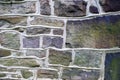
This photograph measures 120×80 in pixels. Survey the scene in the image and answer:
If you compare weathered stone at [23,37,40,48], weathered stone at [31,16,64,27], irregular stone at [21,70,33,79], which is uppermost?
weathered stone at [31,16,64,27]

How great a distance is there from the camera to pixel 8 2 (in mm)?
2197

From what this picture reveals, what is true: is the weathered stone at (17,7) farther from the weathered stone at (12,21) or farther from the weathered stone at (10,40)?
the weathered stone at (10,40)

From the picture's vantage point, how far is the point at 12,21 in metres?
2.25

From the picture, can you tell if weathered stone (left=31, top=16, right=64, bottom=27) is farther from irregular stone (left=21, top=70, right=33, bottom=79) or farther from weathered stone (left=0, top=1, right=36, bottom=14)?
irregular stone (left=21, top=70, right=33, bottom=79)

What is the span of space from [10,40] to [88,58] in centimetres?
72

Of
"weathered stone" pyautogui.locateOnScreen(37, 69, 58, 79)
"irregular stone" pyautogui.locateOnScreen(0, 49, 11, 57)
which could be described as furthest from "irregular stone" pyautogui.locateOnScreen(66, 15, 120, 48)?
"irregular stone" pyautogui.locateOnScreen(0, 49, 11, 57)

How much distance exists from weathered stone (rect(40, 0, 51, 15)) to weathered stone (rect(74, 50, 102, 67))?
43 centimetres

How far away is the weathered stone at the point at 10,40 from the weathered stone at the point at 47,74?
12.0 inches

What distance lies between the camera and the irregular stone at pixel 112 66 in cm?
219

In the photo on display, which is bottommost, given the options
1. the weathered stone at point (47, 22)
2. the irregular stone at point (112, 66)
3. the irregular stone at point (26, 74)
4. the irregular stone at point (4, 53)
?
the irregular stone at point (26, 74)

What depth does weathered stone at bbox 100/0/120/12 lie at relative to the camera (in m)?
2.08

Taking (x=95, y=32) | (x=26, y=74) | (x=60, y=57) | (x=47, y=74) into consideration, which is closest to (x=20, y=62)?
(x=26, y=74)

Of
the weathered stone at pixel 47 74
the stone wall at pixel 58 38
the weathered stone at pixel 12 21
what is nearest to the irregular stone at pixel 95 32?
the stone wall at pixel 58 38

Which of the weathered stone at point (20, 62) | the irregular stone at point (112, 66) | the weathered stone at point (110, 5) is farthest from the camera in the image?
the weathered stone at point (20, 62)
